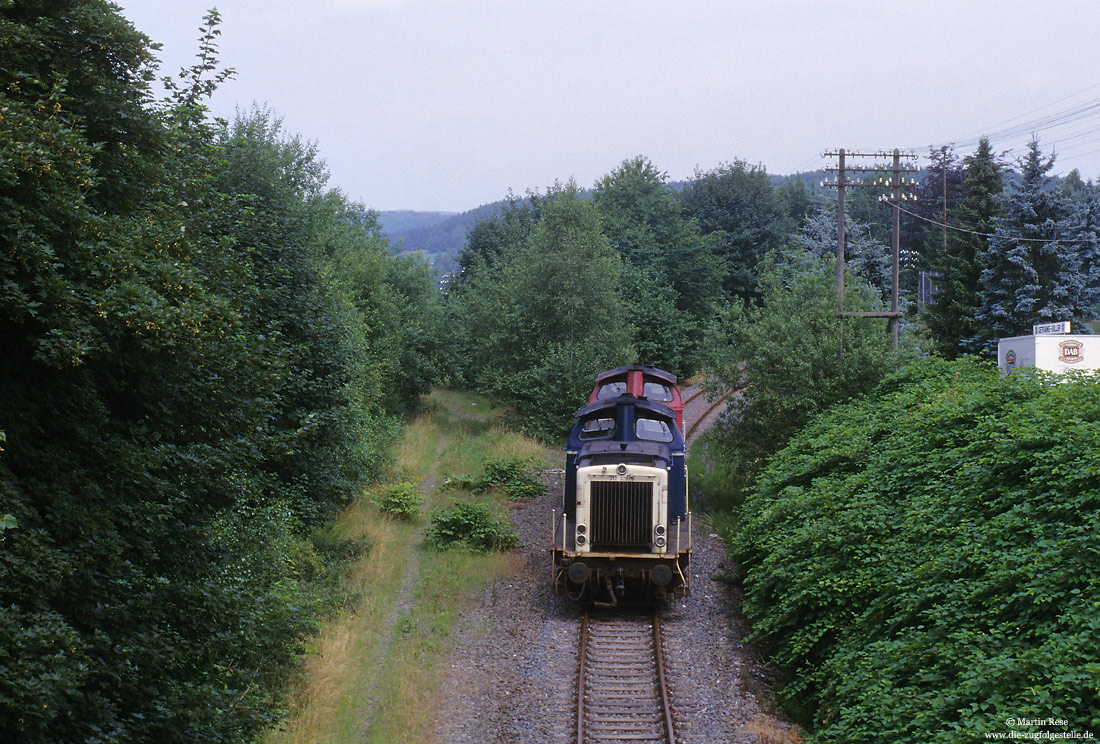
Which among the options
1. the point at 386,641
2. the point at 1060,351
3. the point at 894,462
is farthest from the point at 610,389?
the point at 1060,351

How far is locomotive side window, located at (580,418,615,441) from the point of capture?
1496 centimetres

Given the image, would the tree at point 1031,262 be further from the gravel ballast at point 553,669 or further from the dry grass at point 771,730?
the dry grass at point 771,730

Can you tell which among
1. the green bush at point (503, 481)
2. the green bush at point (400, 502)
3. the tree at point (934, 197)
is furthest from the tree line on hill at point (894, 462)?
the tree at point (934, 197)

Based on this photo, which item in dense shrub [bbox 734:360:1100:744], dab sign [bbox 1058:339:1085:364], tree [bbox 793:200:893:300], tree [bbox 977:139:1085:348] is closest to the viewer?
dense shrub [bbox 734:360:1100:744]

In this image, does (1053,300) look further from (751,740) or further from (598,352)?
(751,740)

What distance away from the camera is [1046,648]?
23.9ft

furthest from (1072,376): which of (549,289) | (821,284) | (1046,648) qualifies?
(549,289)

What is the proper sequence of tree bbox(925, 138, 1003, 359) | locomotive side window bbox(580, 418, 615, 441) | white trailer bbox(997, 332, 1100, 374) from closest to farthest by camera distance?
locomotive side window bbox(580, 418, 615, 441), white trailer bbox(997, 332, 1100, 374), tree bbox(925, 138, 1003, 359)

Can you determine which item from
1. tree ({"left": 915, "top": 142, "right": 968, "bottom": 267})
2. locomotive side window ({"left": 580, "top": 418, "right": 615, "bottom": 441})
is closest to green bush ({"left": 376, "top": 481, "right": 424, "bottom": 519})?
locomotive side window ({"left": 580, "top": 418, "right": 615, "bottom": 441})

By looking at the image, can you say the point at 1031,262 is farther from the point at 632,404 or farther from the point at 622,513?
the point at 622,513

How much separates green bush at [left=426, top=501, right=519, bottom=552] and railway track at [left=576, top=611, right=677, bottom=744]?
407cm

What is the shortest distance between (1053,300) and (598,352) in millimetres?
19249

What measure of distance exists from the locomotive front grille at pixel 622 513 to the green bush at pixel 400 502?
7437 mm

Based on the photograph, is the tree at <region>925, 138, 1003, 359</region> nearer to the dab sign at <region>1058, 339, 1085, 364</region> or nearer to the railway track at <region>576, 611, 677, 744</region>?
the dab sign at <region>1058, 339, 1085, 364</region>
